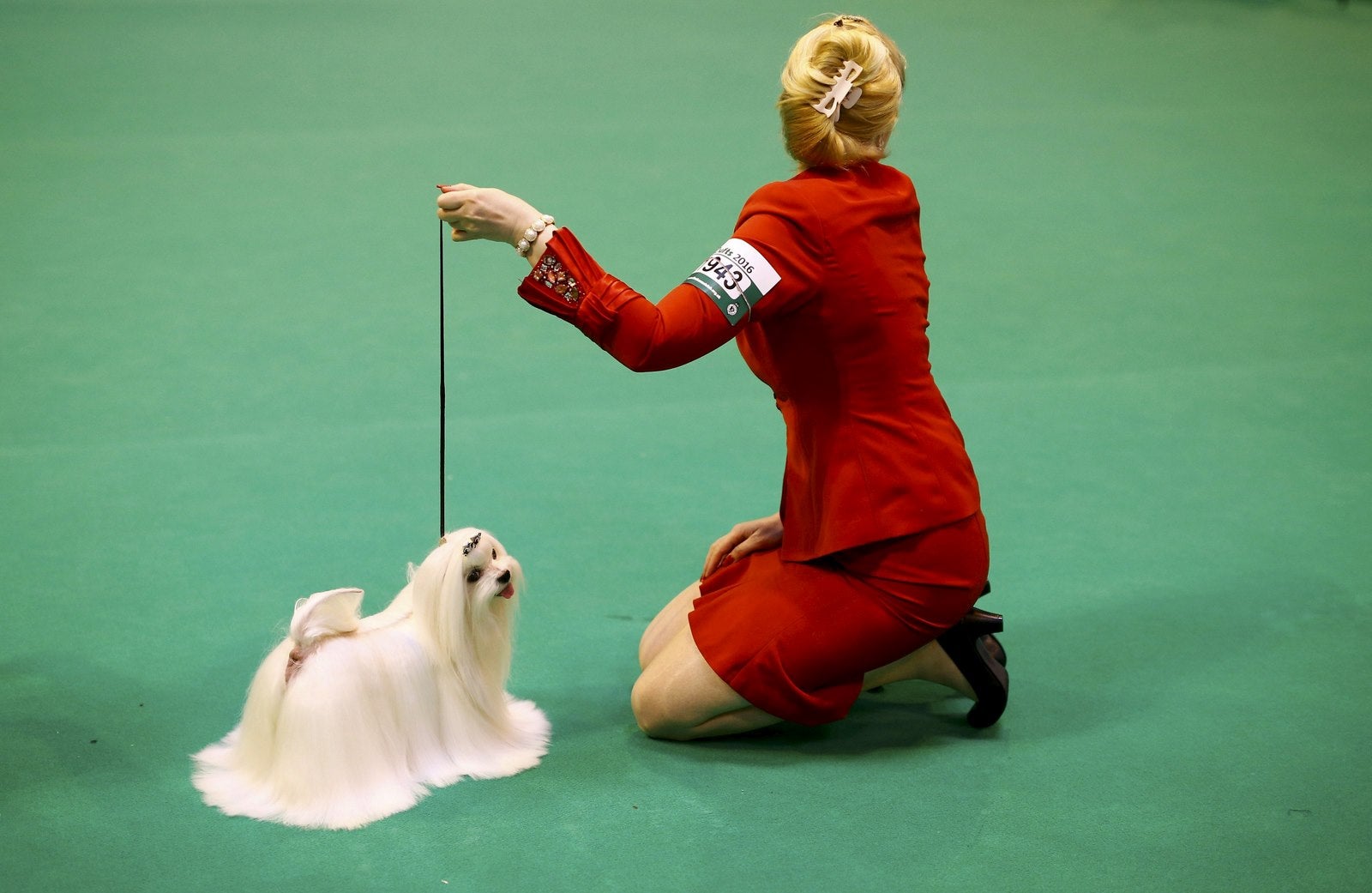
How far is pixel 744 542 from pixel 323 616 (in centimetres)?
89

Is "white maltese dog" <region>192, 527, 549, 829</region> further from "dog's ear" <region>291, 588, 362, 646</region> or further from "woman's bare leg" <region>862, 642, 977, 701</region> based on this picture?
"woman's bare leg" <region>862, 642, 977, 701</region>

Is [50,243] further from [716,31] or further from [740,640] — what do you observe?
[716,31]

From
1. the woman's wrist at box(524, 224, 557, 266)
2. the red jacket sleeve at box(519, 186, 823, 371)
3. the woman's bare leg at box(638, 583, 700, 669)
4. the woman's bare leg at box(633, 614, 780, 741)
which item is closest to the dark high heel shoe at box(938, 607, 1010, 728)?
the woman's bare leg at box(633, 614, 780, 741)

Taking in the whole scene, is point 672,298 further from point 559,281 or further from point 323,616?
point 323,616

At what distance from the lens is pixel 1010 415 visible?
13.8ft

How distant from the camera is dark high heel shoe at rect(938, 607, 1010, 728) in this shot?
2729 mm

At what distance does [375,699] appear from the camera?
2.39m

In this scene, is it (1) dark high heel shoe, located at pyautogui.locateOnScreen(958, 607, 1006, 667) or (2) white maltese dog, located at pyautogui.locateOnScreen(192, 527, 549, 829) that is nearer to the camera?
(2) white maltese dog, located at pyautogui.locateOnScreen(192, 527, 549, 829)

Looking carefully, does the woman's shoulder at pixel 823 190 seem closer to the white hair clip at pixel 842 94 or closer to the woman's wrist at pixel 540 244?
the white hair clip at pixel 842 94

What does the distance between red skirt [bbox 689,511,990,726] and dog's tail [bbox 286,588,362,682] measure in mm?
662

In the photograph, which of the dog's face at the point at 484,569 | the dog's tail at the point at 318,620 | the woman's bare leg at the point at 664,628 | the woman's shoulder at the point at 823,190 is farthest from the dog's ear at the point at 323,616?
the woman's shoulder at the point at 823,190

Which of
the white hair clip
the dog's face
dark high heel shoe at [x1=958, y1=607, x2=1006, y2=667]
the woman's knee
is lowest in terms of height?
the woman's knee

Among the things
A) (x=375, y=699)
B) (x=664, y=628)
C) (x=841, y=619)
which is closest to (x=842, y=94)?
(x=841, y=619)

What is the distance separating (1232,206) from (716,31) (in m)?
3.52
